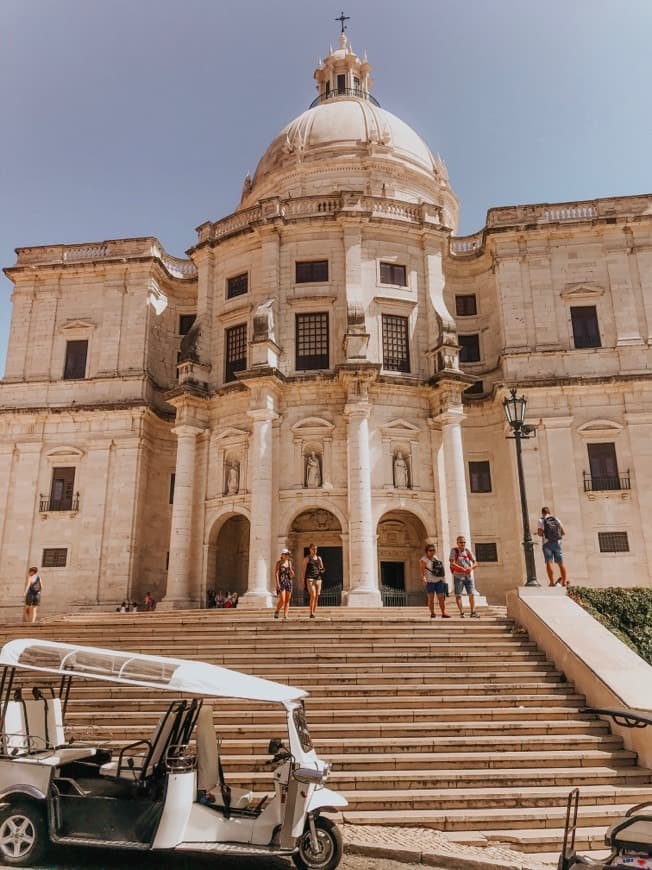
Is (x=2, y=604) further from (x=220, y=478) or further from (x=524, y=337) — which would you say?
(x=524, y=337)

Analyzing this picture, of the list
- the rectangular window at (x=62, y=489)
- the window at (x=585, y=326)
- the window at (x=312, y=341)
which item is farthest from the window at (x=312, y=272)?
the rectangular window at (x=62, y=489)

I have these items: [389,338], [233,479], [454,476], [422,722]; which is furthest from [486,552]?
[422,722]

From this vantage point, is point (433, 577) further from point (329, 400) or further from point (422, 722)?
point (329, 400)

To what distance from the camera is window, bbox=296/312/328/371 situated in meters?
28.5

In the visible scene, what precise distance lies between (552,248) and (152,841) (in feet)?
96.0

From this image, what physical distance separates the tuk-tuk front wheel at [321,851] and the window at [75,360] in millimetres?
27808

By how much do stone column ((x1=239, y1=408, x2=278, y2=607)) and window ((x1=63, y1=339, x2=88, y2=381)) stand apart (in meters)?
10.2

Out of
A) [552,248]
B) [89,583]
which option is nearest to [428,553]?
[89,583]

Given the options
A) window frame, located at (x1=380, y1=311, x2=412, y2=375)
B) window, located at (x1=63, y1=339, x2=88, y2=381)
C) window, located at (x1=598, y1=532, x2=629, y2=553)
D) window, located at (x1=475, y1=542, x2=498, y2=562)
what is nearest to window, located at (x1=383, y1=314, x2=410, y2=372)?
window frame, located at (x1=380, y1=311, x2=412, y2=375)

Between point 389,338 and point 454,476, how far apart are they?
6682mm

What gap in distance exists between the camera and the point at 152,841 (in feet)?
21.9

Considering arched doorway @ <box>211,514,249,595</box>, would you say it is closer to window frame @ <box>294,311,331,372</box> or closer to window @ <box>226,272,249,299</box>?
window frame @ <box>294,311,331,372</box>

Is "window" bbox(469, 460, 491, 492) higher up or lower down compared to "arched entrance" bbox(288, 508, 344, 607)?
higher up

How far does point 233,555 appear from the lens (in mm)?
30359
